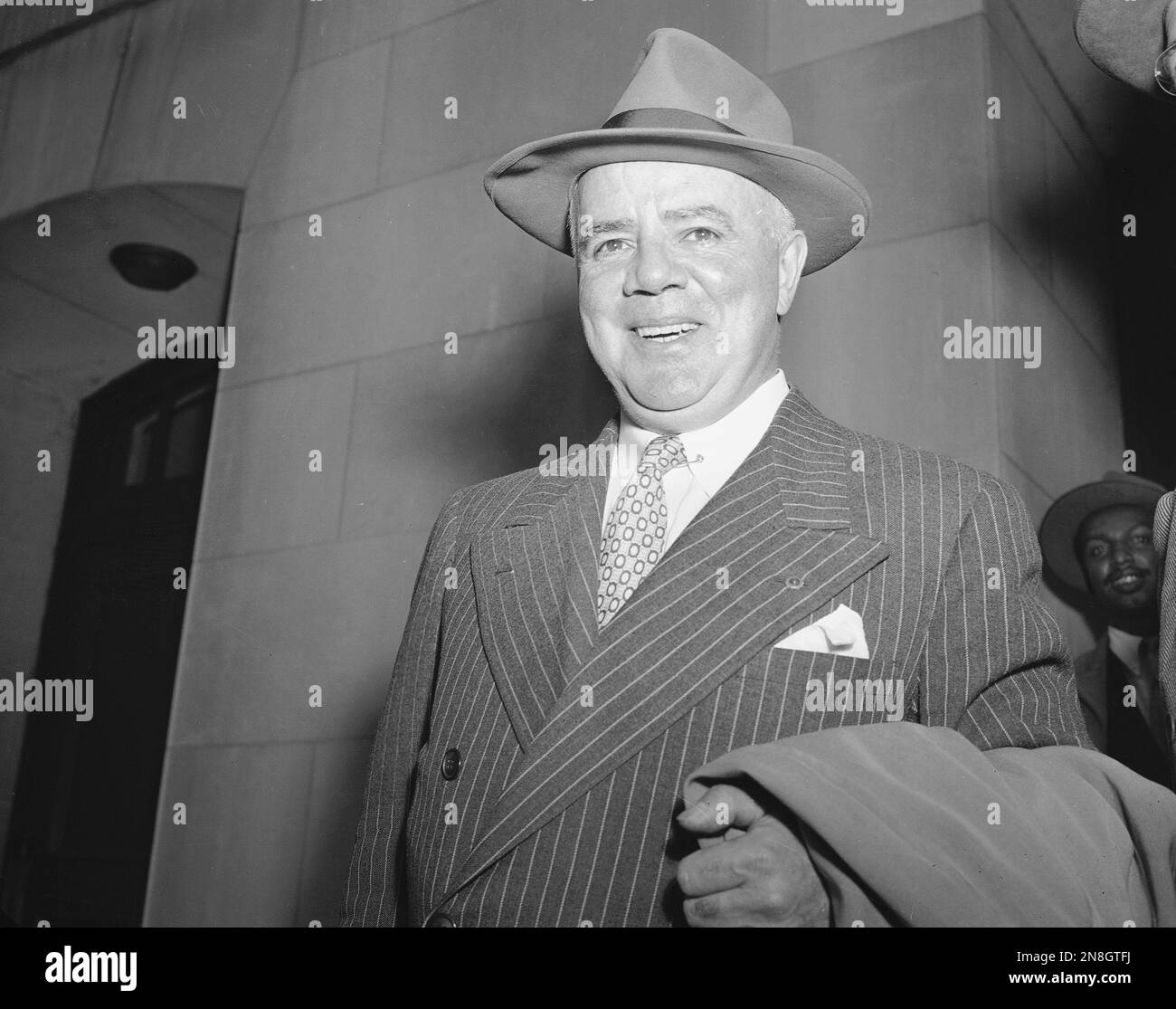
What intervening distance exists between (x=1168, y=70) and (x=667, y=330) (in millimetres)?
732

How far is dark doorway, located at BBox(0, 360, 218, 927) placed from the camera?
13.1 ft

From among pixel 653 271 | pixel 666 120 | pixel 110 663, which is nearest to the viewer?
pixel 653 271

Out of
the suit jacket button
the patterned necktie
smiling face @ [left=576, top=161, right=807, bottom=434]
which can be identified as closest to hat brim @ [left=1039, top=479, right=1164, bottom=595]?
smiling face @ [left=576, top=161, right=807, bottom=434]

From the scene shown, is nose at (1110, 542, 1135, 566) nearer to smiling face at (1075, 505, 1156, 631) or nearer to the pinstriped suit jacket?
smiling face at (1075, 505, 1156, 631)

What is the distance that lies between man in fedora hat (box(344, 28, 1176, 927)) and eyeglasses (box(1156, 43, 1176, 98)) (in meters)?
0.41

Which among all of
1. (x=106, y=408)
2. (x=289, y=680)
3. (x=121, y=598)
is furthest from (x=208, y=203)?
(x=289, y=680)

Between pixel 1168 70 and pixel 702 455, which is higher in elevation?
pixel 1168 70

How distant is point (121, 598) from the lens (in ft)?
13.5

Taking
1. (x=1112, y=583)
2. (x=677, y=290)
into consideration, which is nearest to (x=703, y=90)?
(x=677, y=290)

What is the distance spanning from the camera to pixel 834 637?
1.18 metres

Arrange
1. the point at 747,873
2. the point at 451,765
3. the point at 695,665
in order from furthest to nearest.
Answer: the point at 451,765
the point at 695,665
the point at 747,873

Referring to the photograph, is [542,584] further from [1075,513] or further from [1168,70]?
[1075,513]

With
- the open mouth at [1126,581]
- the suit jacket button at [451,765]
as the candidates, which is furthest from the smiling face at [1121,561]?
the suit jacket button at [451,765]
